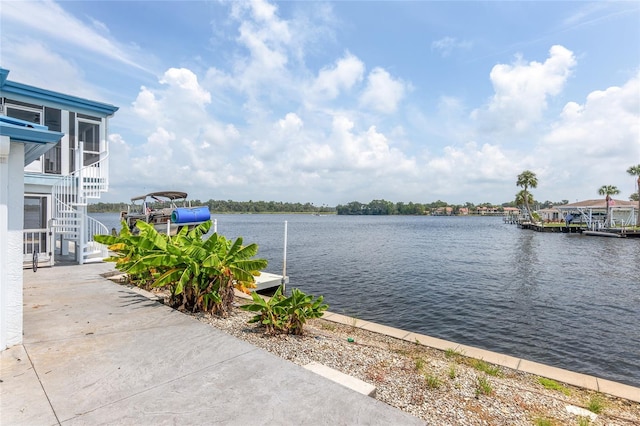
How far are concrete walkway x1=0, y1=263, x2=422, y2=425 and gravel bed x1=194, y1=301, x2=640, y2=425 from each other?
43cm

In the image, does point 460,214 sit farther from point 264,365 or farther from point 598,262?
point 264,365

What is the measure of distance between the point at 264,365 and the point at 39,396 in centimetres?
205

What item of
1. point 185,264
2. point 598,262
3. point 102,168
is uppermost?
point 102,168

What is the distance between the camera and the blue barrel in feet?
47.2

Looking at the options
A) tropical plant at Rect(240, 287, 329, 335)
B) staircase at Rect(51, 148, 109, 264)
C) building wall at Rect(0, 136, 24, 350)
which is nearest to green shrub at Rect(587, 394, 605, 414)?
tropical plant at Rect(240, 287, 329, 335)

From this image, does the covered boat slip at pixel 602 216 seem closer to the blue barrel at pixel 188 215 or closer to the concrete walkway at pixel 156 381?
the blue barrel at pixel 188 215

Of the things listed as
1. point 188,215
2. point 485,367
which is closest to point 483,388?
point 485,367

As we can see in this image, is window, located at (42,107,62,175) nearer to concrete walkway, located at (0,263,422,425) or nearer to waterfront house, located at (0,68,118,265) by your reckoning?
waterfront house, located at (0,68,118,265)

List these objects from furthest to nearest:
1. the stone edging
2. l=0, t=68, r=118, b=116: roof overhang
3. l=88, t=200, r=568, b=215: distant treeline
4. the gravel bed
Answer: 1. l=88, t=200, r=568, b=215: distant treeline
2. l=0, t=68, r=118, b=116: roof overhang
3. the stone edging
4. the gravel bed

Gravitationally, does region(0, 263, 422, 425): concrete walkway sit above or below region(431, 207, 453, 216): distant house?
below

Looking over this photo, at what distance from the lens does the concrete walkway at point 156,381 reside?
9.32 feet

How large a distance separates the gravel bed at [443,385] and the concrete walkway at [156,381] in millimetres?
431

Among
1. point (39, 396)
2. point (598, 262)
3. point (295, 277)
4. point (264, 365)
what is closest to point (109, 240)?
point (39, 396)

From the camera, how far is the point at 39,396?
3.08m
